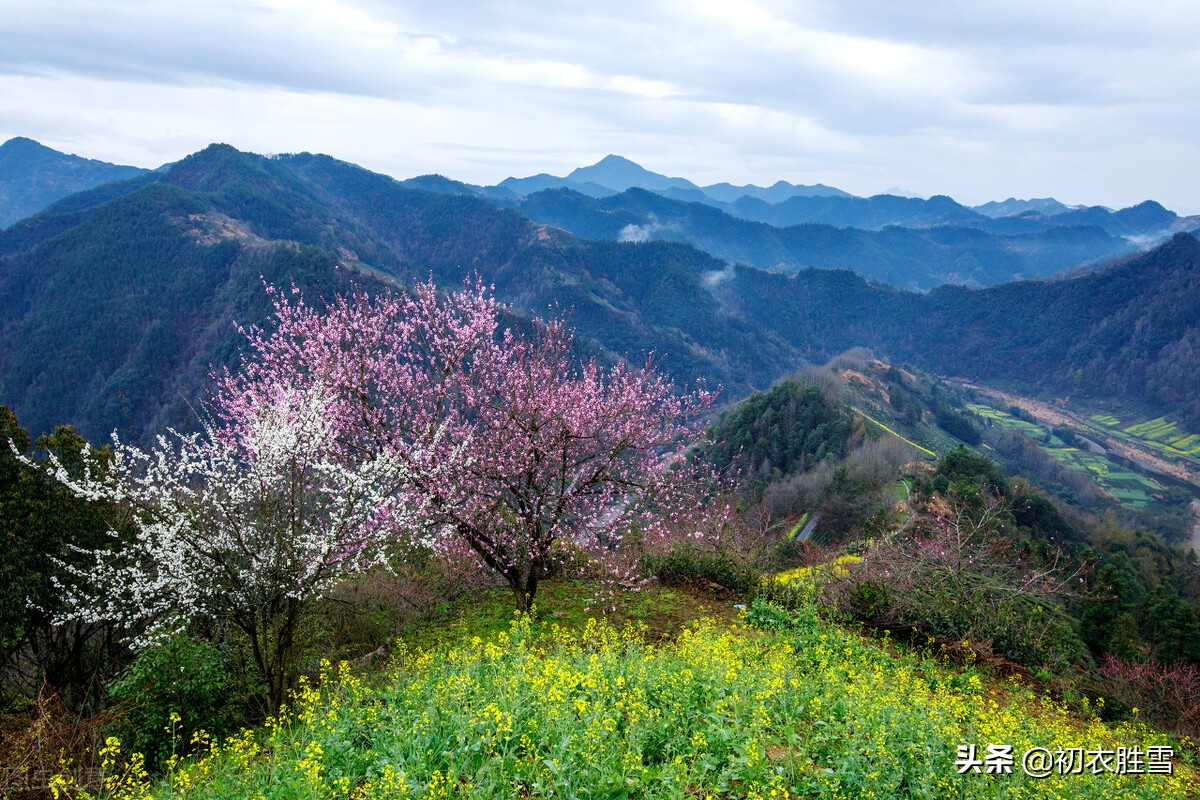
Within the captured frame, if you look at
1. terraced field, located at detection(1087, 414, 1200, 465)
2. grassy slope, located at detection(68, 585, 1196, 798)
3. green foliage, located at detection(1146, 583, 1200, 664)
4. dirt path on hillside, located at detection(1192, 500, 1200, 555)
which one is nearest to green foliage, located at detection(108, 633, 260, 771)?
grassy slope, located at detection(68, 585, 1196, 798)

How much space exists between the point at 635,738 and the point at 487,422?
6927 millimetres

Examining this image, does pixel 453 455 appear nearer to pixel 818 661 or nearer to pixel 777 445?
pixel 818 661

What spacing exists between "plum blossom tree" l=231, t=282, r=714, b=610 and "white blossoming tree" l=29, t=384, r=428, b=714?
0.51 m

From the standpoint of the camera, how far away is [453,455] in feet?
32.2

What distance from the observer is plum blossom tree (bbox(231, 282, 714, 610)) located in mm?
10219

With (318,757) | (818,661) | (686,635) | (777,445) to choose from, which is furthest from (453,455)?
(777,445)

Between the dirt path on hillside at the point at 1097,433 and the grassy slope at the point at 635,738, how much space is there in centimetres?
14109

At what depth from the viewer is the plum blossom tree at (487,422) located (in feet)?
33.5

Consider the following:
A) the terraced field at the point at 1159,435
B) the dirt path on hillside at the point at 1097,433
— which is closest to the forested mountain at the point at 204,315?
the terraced field at the point at 1159,435

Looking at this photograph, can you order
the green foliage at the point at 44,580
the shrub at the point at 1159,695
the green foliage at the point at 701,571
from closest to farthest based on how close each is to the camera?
the shrub at the point at 1159,695
the green foliage at the point at 44,580
the green foliage at the point at 701,571

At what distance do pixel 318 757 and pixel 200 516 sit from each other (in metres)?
5.08

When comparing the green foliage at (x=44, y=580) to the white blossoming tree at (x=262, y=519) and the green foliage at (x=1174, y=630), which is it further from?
the green foliage at (x=1174, y=630)

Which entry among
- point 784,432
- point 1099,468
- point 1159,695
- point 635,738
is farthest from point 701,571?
point 1099,468

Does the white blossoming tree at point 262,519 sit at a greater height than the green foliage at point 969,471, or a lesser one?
greater
